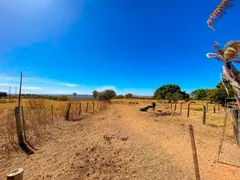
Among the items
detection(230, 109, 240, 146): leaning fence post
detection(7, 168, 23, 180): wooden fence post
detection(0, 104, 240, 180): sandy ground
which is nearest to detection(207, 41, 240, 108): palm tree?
detection(0, 104, 240, 180): sandy ground

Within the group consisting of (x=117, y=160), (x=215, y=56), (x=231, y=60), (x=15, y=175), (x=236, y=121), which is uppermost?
(x=215, y=56)

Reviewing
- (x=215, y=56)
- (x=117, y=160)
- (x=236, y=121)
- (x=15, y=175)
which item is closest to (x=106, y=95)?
(x=236, y=121)

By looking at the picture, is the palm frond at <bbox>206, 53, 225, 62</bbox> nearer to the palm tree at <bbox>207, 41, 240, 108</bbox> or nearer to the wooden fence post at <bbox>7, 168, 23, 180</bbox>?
the palm tree at <bbox>207, 41, 240, 108</bbox>

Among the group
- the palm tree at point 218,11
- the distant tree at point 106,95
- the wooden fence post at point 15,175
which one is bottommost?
the wooden fence post at point 15,175

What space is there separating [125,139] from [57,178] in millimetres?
3893

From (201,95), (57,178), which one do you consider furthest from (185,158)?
(201,95)

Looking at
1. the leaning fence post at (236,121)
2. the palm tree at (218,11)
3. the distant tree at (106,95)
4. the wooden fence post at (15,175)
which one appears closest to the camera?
the wooden fence post at (15,175)

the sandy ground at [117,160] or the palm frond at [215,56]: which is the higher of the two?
the palm frond at [215,56]

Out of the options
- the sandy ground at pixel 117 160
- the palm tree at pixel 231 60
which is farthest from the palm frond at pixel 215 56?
the sandy ground at pixel 117 160

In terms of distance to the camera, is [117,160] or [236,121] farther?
[236,121]

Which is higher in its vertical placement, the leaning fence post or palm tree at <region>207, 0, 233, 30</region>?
palm tree at <region>207, 0, 233, 30</region>

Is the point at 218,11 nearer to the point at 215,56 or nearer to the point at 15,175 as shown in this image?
the point at 215,56

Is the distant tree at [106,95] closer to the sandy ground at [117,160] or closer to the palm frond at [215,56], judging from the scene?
the sandy ground at [117,160]

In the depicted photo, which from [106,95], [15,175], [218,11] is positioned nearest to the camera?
[15,175]
